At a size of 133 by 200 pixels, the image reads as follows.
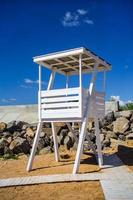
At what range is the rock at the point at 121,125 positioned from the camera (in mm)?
19725

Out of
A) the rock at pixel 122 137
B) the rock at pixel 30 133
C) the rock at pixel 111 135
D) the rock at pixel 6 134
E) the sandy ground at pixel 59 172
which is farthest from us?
the rock at pixel 6 134

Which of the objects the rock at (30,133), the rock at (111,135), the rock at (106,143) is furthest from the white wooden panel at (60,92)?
the rock at (30,133)

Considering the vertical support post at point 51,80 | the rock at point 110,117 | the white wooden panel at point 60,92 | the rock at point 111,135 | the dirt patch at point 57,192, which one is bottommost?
the dirt patch at point 57,192

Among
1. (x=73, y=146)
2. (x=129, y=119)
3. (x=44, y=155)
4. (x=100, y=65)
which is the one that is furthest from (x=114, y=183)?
(x=129, y=119)

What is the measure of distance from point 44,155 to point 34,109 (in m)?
10.8

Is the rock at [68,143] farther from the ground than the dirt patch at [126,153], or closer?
farther from the ground

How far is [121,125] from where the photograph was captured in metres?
20.1

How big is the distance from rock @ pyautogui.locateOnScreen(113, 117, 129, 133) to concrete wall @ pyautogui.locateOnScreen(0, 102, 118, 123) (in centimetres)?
353

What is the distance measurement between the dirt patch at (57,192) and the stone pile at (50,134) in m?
6.85

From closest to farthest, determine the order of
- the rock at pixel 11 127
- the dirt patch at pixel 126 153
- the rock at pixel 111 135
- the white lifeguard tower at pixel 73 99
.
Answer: the white lifeguard tower at pixel 73 99, the dirt patch at pixel 126 153, the rock at pixel 111 135, the rock at pixel 11 127

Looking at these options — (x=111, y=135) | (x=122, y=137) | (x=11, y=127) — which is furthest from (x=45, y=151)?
(x=11, y=127)

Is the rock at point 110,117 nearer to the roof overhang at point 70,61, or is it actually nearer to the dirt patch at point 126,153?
the dirt patch at point 126,153

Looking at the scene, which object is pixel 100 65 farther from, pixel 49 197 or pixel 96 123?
pixel 49 197

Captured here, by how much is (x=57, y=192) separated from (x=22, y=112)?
17.9 metres
